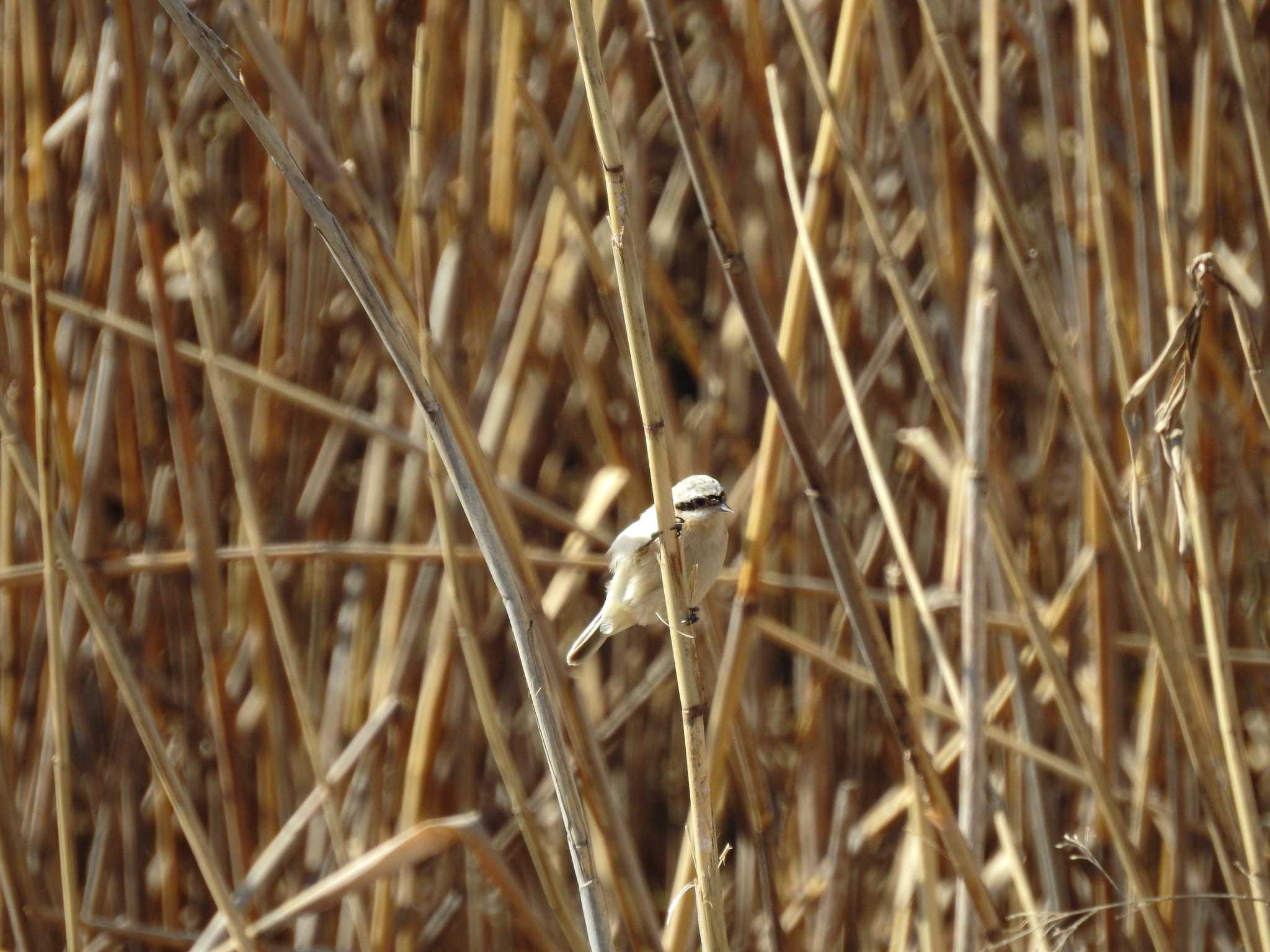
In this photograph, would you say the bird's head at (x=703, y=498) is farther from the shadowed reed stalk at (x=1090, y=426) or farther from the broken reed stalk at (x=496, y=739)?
the shadowed reed stalk at (x=1090, y=426)

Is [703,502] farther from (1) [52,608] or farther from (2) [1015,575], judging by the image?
(1) [52,608]

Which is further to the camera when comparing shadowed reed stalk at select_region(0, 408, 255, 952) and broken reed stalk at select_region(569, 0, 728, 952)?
shadowed reed stalk at select_region(0, 408, 255, 952)

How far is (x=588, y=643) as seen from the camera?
7.29 feet

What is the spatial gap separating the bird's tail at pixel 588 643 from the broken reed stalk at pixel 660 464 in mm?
839

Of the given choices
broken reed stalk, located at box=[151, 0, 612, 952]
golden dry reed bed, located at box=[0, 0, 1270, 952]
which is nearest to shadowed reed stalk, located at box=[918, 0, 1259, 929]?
golden dry reed bed, located at box=[0, 0, 1270, 952]

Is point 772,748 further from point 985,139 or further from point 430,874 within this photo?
point 985,139

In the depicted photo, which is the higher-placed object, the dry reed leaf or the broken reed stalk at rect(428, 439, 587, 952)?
the dry reed leaf

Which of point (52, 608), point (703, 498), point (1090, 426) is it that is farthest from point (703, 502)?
point (52, 608)

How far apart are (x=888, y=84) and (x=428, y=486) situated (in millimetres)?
1168

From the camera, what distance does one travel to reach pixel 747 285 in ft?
4.33

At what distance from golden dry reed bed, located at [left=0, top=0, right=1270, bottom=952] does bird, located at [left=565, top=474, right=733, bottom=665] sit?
123mm

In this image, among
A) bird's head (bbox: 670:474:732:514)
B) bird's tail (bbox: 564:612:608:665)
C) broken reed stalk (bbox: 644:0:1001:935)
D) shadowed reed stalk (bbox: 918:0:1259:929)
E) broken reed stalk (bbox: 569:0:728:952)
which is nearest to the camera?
broken reed stalk (bbox: 569:0:728:952)

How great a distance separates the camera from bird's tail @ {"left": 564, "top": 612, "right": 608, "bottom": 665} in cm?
212

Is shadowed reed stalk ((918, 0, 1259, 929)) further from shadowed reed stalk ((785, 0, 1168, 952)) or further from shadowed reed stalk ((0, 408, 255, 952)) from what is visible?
shadowed reed stalk ((0, 408, 255, 952))
